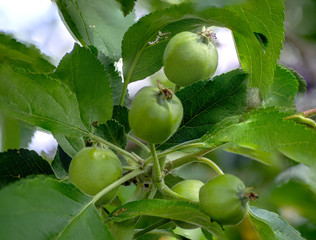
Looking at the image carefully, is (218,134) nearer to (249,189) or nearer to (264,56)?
(249,189)

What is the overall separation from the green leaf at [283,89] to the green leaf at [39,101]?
56cm

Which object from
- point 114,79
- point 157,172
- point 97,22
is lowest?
point 157,172

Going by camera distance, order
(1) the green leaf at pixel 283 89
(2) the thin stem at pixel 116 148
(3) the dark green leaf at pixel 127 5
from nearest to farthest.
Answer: (2) the thin stem at pixel 116 148 → (3) the dark green leaf at pixel 127 5 → (1) the green leaf at pixel 283 89

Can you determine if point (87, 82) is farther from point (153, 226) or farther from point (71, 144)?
point (153, 226)

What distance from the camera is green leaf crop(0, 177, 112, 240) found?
592mm

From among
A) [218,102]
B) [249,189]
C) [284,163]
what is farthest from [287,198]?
[249,189]

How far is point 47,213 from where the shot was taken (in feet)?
2.13

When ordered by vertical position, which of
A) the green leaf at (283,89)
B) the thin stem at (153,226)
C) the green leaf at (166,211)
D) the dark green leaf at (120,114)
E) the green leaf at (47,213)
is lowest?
the green leaf at (47,213)

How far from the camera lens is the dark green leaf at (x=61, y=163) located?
997 mm

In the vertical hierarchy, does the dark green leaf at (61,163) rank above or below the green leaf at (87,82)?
below

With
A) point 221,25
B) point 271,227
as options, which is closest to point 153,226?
point 271,227

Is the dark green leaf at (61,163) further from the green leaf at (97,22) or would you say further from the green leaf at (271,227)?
the green leaf at (271,227)

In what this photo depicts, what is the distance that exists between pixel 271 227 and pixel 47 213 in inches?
17.6

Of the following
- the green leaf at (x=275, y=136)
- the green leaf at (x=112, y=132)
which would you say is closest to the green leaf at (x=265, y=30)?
the green leaf at (x=275, y=136)
